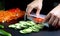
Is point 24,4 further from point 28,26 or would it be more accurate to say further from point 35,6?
point 28,26

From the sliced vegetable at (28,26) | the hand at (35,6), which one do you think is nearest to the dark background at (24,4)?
the hand at (35,6)

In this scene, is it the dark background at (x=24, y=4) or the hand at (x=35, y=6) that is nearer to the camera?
the hand at (x=35, y=6)

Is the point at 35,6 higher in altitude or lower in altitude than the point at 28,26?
higher

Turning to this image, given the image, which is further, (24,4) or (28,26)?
A: (24,4)

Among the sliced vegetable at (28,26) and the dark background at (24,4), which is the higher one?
the dark background at (24,4)

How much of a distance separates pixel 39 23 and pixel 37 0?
25 centimetres

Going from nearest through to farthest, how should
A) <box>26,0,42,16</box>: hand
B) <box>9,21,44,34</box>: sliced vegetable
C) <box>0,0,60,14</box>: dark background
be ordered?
<box>9,21,44,34</box>: sliced vegetable, <box>26,0,42,16</box>: hand, <box>0,0,60,14</box>: dark background

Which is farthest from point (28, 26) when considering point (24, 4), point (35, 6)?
point (24, 4)

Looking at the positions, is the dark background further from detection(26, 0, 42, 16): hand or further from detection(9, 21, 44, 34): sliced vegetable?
detection(9, 21, 44, 34): sliced vegetable

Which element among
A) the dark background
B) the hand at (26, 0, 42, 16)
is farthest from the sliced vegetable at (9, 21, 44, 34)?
the dark background

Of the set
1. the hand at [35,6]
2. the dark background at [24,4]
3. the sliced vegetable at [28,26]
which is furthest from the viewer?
the dark background at [24,4]

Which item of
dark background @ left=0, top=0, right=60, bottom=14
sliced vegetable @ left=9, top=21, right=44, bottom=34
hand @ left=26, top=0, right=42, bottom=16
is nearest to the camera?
sliced vegetable @ left=9, top=21, right=44, bottom=34

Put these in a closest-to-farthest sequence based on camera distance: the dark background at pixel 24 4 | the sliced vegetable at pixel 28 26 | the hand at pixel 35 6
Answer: the sliced vegetable at pixel 28 26
the hand at pixel 35 6
the dark background at pixel 24 4

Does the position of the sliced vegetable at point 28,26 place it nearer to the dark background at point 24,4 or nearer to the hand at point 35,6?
the hand at point 35,6
